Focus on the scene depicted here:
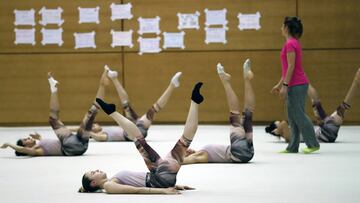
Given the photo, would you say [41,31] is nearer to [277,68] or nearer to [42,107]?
[42,107]

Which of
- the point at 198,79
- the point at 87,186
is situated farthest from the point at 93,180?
the point at 198,79

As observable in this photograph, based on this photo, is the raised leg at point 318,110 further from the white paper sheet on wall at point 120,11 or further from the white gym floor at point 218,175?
the white paper sheet on wall at point 120,11

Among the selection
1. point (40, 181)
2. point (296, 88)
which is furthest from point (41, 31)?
point (40, 181)

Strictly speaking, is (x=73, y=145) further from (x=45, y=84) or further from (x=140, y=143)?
(x=45, y=84)

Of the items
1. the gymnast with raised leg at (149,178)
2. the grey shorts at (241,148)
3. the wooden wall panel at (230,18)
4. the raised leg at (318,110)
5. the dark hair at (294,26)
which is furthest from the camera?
the wooden wall panel at (230,18)

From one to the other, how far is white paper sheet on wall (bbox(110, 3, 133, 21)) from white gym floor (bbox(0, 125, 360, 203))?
3.39 m

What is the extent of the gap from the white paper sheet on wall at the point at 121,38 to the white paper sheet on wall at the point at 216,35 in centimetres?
131

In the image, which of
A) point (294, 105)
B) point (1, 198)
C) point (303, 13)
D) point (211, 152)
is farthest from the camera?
point (303, 13)

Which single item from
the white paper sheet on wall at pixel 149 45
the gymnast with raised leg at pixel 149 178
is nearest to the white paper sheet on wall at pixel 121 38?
the white paper sheet on wall at pixel 149 45

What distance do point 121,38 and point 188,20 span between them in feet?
3.89

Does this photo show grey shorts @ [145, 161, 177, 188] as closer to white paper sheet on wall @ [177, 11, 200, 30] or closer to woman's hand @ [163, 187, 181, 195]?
woman's hand @ [163, 187, 181, 195]

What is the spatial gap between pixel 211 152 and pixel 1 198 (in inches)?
103

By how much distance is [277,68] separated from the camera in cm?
1201

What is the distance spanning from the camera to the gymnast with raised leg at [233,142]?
7.09 metres
